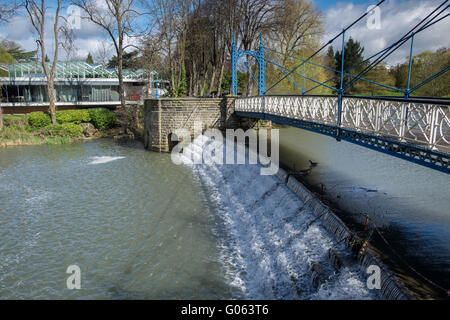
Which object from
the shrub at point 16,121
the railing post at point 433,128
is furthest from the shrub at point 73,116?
the railing post at point 433,128

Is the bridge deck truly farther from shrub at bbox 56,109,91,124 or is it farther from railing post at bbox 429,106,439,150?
shrub at bbox 56,109,91,124

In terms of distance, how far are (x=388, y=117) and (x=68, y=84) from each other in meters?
32.6

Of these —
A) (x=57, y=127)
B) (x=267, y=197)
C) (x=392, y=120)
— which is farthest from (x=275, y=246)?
(x=57, y=127)

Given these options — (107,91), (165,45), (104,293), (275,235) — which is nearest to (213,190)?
(275,235)

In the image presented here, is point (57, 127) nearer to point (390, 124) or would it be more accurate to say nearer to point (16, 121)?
point (16, 121)

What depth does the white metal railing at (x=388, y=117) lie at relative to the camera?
22.1ft

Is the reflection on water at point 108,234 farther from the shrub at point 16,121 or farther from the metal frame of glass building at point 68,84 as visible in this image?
the metal frame of glass building at point 68,84

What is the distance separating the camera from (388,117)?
26.4 ft

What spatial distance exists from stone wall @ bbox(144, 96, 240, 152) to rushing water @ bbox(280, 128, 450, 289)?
6446 millimetres

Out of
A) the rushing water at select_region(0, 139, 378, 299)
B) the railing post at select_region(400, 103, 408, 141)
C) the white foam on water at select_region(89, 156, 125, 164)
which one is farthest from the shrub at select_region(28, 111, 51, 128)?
the railing post at select_region(400, 103, 408, 141)

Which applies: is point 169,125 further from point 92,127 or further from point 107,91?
point 107,91

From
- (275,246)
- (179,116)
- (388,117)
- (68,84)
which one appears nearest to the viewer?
(388,117)

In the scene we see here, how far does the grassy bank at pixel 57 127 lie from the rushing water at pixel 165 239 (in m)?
9.70

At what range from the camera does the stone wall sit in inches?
865
